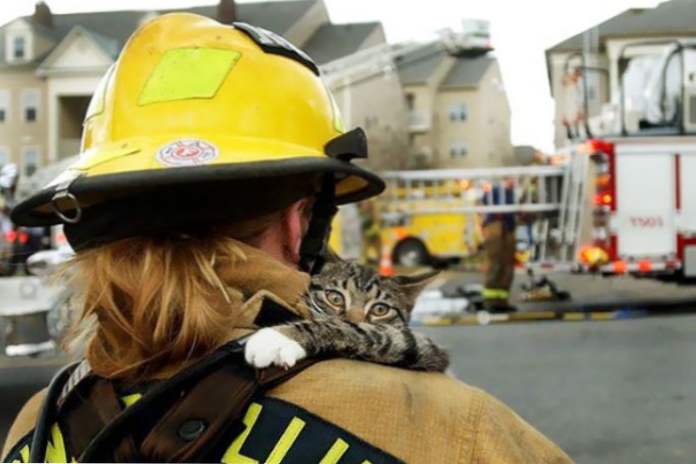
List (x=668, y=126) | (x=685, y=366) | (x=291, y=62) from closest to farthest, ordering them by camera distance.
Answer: (x=291, y=62) < (x=685, y=366) < (x=668, y=126)

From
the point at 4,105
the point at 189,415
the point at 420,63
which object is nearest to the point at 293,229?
the point at 189,415

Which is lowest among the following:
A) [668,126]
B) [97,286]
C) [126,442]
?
[126,442]

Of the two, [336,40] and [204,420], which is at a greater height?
[336,40]

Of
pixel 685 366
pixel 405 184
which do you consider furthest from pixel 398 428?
pixel 405 184

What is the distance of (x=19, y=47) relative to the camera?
10.4 m

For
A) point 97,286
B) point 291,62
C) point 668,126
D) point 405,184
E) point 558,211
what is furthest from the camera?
point 405,184

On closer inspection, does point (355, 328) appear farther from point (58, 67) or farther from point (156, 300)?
point (58, 67)

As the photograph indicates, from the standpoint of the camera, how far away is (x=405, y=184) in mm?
17109

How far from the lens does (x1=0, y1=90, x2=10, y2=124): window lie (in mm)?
12859

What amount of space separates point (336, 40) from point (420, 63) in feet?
27.0

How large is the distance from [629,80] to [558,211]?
1.98 meters

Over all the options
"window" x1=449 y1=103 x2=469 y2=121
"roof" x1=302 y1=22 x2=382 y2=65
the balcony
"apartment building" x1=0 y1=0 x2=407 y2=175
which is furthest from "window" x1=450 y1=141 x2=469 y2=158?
"apartment building" x1=0 y1=0 x2=407 y2=175

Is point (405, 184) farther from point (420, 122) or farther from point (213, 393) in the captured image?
point (213, 393)

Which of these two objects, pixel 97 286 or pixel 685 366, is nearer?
pixel 97 286
